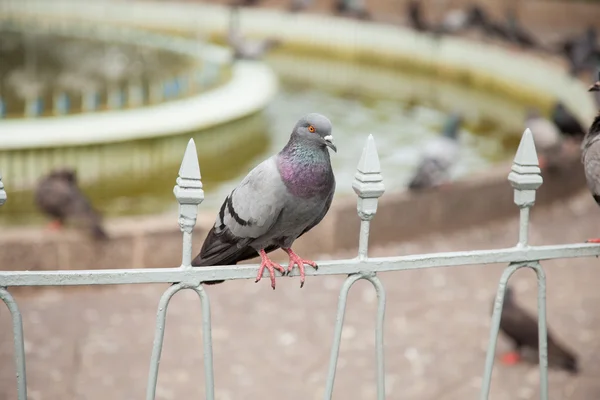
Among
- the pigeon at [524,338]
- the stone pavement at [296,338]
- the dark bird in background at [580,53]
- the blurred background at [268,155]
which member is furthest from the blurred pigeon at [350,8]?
the pigeon at [524,338]

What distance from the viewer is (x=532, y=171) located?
3178 millimetres

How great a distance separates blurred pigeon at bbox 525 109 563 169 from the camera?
9219 mm

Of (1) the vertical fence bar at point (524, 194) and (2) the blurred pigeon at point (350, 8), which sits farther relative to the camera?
(2) the blurred pigeon at point (350, 8)

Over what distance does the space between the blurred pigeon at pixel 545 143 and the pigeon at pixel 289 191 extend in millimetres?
6286

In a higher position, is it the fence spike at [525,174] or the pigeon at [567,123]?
the pigeon at [567,123]

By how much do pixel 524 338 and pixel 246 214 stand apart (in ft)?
9.85

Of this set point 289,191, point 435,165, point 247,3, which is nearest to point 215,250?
point 289,191

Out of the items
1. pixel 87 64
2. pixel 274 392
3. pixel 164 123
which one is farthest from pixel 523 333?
pixel 87 64

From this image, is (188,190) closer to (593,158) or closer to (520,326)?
(593,158)

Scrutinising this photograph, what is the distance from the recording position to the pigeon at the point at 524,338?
18.3 ft

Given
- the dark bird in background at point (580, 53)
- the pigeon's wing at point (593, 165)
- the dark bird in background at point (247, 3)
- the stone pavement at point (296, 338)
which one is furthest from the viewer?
the dark bird in background at point (247, 3)

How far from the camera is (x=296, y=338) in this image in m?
6.11

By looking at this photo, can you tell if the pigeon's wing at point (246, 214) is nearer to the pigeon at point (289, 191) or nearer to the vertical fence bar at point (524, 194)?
the pigeon at point (289, 191)

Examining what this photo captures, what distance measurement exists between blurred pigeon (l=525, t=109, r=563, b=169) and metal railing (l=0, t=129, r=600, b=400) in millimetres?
6002
